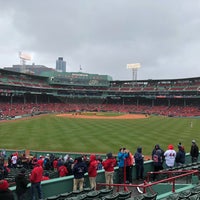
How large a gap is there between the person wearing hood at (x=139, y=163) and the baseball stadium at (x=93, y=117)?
276 mm

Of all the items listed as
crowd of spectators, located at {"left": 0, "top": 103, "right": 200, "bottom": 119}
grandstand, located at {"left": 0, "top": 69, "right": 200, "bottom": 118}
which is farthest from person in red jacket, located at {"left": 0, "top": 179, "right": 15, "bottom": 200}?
grandstand, located at {"left": 0, "top": 69, "right": 200, "bottom": 118}

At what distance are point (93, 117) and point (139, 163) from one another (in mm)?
53388

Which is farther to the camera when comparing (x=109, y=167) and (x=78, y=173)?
(x=109, y=167)

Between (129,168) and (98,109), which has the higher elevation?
(98,109)

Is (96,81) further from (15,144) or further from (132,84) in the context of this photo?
(15,144)

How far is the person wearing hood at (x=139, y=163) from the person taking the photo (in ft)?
40.9

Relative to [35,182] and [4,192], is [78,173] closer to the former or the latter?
[35,182]

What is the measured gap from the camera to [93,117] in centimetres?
Result: 6588

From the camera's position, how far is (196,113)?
7819 cm

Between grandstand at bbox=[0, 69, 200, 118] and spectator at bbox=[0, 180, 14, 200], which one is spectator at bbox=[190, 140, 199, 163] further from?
grandstand at bbox=[0, 69, 200, 118]

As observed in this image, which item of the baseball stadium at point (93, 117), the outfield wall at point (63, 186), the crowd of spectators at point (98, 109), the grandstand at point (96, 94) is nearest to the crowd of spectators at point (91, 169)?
the outfield wall at point (63, 186)

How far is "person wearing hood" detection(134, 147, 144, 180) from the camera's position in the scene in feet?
40.9

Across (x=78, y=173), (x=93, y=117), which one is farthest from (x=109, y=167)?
(x=93, y=117)

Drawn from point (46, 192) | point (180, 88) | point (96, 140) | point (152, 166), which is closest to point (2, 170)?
point (46, 192)
